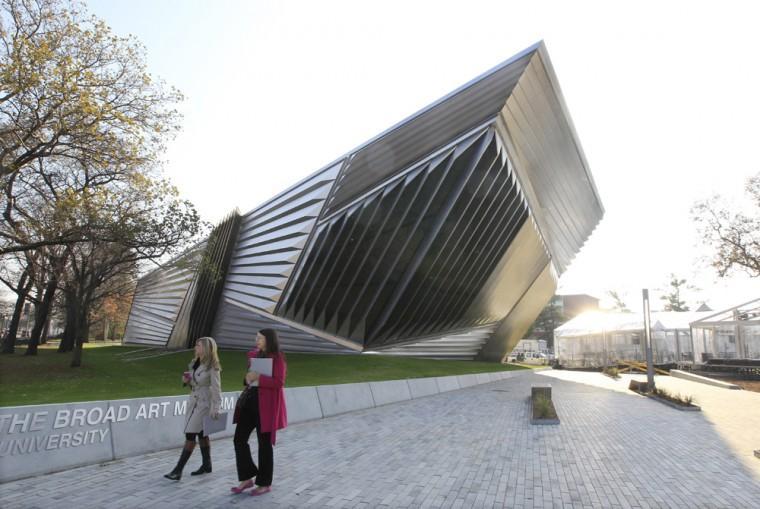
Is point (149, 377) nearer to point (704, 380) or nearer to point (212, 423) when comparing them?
point (212, 423)

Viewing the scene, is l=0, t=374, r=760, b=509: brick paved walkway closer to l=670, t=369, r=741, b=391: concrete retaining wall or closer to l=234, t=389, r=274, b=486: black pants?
l=234, t=389, r=274, b=486: black pants

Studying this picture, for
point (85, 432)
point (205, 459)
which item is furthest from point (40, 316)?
point (205, 459)

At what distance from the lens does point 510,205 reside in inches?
733

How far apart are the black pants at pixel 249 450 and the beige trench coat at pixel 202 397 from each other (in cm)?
44

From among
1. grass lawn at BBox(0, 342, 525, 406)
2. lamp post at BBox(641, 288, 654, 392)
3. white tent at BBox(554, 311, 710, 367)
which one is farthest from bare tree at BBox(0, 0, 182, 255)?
white tent at BBox(554, 311, 710, 367)

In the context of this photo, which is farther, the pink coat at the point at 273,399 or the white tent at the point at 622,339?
the white tent at the point at 622,339

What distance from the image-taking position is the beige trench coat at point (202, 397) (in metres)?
5.31

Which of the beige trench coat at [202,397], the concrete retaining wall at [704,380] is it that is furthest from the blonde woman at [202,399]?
the concrete retaining wall at [704,380]

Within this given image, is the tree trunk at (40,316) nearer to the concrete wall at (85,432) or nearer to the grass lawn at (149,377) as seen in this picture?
the grass lawn at (149,377)

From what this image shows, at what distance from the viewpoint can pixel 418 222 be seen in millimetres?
16641

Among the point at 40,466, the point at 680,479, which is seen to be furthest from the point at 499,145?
the point at 40,466

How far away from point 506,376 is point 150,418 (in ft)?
68.7

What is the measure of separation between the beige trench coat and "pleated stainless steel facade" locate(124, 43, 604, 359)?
11313mm

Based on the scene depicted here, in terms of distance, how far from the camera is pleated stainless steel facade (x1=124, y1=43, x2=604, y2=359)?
14.9 meters
